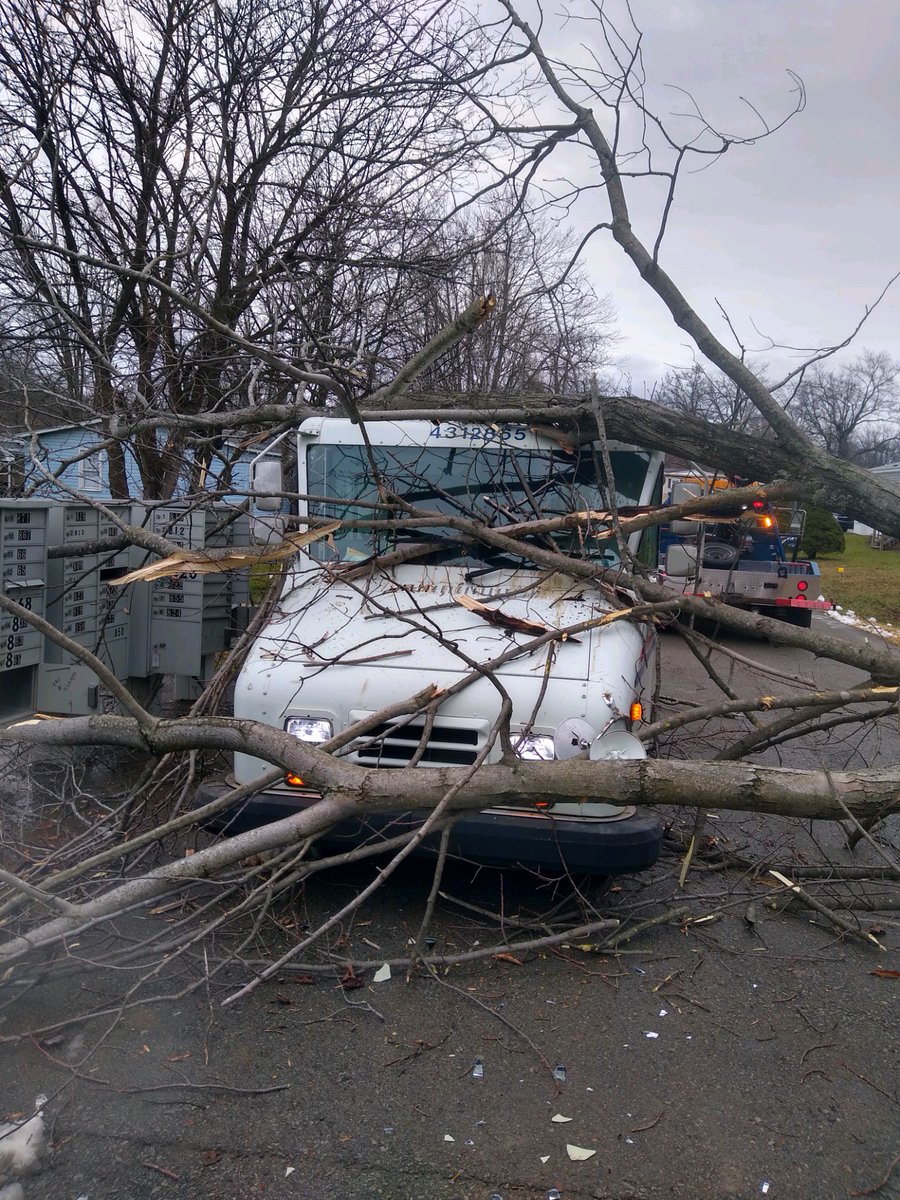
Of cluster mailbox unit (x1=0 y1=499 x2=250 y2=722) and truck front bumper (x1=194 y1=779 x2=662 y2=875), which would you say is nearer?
truck front bumper (x1=194 y1=779 x2=662 y2=875)

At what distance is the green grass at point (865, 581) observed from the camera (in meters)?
21.1

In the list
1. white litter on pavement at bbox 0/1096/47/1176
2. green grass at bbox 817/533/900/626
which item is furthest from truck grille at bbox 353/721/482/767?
green grass at bbox 817/533/900/626

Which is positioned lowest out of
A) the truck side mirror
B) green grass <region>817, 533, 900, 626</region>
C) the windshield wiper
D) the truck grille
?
green grass <region>817, 533, 900, 626</region>

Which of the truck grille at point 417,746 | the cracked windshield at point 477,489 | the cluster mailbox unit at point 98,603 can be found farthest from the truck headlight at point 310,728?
the cluster mailbox unit at point 98,603

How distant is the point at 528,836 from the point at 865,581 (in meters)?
26.6

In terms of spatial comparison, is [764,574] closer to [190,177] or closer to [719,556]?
[719,556]

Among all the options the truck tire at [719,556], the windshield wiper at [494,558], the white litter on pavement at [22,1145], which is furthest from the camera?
the truck tire at [719,556]

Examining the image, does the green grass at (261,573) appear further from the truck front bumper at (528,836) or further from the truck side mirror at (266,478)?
the truck front bumper at (528,836)

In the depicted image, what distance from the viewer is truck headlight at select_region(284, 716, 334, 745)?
459cm

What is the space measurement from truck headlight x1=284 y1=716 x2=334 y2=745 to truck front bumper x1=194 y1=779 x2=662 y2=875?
0.30m

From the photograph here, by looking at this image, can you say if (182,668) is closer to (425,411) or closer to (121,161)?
(425,411)

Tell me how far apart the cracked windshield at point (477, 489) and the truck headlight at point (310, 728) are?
143 centimetres

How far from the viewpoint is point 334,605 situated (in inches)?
214

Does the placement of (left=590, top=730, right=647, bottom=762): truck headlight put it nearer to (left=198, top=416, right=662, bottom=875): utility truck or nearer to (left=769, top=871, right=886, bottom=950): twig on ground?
(left=198, top=416, right=662, bottom=875): utility truck
